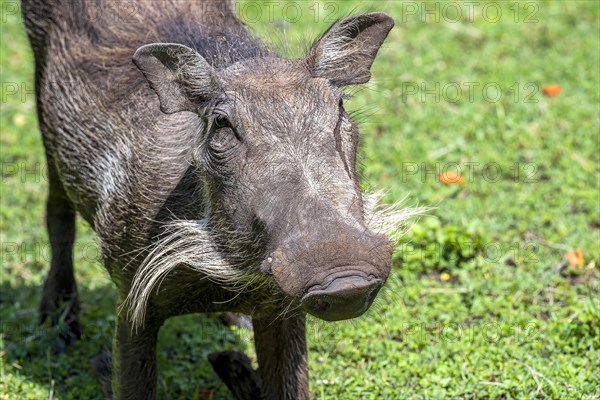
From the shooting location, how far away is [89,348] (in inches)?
230

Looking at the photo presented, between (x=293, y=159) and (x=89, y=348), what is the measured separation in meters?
2.72

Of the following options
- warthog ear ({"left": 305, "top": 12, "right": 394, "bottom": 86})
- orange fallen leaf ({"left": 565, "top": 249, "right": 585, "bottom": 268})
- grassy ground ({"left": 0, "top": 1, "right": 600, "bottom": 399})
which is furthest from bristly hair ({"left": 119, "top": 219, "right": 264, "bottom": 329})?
orange fallen leaf ({"left": 565, "top": 249, "right": 585, "bottom": 268})

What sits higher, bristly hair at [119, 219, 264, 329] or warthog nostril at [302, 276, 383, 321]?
warthog nostril at [302, 276, 383, 321]

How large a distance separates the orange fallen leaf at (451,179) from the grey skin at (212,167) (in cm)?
219

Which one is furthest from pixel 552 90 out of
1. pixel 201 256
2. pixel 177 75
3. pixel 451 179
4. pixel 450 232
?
pixel 201 256

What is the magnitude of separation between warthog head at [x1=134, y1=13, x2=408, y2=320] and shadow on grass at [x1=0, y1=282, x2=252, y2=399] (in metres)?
1.67

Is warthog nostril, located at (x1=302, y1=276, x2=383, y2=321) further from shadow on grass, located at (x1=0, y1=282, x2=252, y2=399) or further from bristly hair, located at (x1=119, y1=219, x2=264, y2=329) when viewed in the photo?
shadow on grass, located at (x1=0, y1=282, x2=252, y2=399)

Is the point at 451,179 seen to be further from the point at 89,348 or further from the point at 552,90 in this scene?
the point at 89,348

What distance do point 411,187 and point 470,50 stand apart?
2.18 meters

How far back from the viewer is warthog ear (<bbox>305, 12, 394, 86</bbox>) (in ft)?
13.3

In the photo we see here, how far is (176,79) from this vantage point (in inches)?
160

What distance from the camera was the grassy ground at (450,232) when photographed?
5.16 meters

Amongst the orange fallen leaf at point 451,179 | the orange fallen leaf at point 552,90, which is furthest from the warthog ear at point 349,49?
the orange fallen leaf at point 552,90

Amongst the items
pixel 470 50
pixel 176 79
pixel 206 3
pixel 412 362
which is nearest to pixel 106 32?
pixel 206 3
